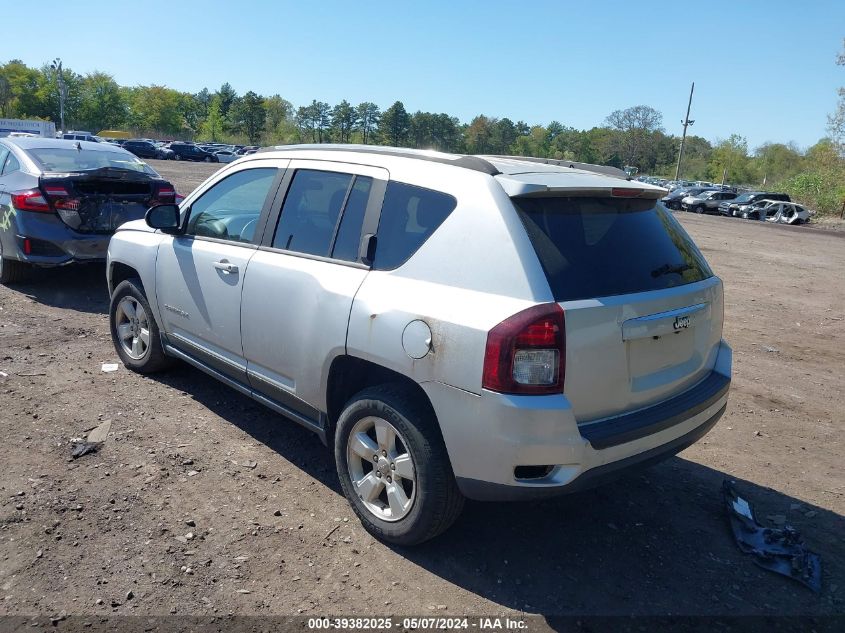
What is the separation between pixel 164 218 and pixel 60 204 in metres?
3.49

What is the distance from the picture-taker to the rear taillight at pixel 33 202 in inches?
287

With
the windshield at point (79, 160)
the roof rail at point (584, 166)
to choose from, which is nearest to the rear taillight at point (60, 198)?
the windshield at point (79, 160)

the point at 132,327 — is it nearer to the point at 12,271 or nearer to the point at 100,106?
the point at 12,271

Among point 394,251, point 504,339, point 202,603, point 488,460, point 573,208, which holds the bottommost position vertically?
point 202,603

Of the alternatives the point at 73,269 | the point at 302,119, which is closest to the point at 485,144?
the point at 302,119

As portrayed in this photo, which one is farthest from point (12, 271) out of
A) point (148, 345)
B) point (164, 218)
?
point (164, 218)

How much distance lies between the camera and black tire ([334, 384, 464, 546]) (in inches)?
117

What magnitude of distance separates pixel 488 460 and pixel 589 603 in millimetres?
835

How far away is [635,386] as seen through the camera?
3018mm

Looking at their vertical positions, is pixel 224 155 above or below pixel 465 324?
above

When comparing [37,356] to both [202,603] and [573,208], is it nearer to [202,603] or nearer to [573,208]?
[202,603]

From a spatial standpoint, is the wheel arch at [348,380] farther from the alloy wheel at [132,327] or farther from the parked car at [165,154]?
the parked car at [165,154]

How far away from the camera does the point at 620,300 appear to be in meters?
2.93

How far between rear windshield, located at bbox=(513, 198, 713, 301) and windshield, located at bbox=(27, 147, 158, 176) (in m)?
6.62
